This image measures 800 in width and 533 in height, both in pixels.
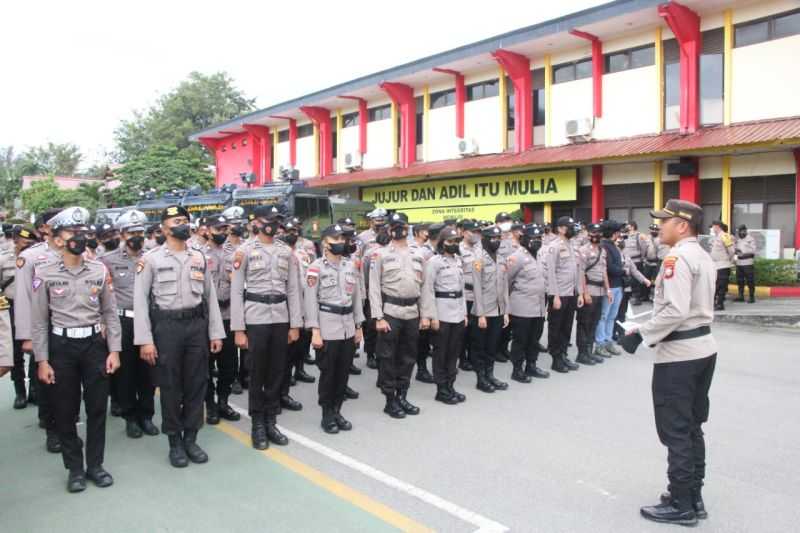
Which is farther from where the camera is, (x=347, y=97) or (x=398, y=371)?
(x=347, y=97)

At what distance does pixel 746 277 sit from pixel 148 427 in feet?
39.0

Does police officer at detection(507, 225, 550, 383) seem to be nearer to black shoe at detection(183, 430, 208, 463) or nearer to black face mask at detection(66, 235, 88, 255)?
A: black shoe at detection(183, 430, 208, 463)

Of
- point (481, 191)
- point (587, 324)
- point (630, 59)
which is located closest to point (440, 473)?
point (587, 324)

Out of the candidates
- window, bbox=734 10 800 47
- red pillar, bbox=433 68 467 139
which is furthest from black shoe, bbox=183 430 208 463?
red pillar, bbox=433 68 467 139

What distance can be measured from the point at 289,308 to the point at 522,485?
2.42 metres

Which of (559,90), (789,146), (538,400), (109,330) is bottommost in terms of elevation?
(538,400)

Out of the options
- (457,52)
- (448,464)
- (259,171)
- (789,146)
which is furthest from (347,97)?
(448,464)

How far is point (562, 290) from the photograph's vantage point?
26.1 ft

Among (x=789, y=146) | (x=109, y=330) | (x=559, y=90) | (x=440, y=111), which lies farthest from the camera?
(x=440, y=111)

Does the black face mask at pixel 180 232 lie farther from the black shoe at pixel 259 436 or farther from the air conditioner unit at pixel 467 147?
the air conditioner unit at pixel 467 147

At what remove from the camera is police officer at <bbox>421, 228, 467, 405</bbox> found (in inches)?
252

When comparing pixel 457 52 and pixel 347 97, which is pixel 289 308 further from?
pixel 347 97

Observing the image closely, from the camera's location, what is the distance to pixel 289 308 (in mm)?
5422

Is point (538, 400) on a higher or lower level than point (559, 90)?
lower
